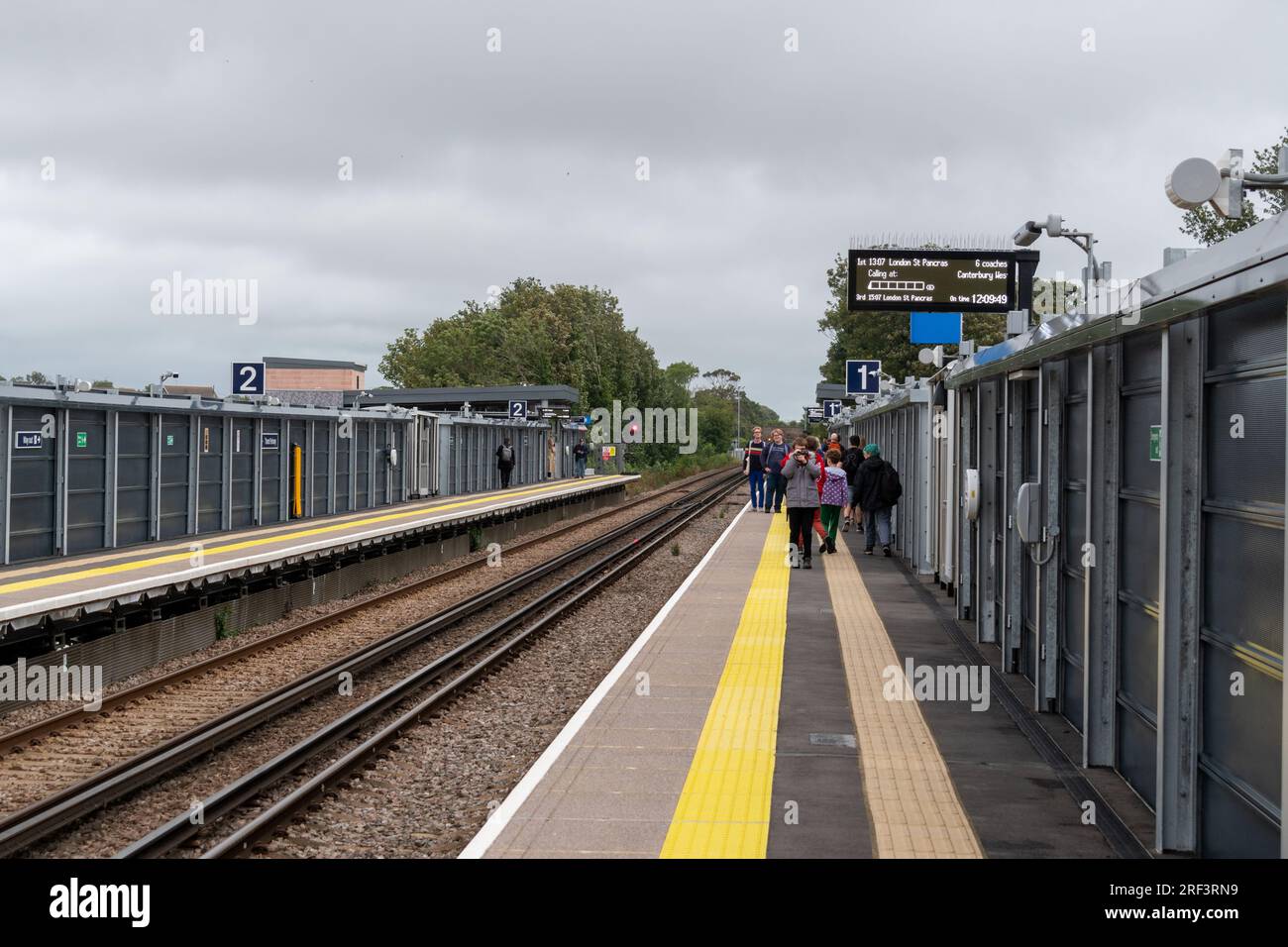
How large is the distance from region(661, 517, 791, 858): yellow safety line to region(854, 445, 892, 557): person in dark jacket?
24.0 ft

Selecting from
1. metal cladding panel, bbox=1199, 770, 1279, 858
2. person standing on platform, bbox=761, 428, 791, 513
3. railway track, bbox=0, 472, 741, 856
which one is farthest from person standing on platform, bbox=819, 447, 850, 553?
metal cladding panel, bbox=1199, 770, 1279, 858

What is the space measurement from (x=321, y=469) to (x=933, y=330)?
1262cm

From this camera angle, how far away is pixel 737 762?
7.65m

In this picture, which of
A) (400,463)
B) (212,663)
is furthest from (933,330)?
(400,463)

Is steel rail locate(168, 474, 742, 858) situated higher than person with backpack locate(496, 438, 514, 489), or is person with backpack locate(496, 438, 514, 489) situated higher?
person with backpack locate(496, 438, 514, 489)

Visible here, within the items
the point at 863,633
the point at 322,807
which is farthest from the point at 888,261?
the point at 322,807

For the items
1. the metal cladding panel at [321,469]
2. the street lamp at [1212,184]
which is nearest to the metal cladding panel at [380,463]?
the metal cladding panel at [321,469]

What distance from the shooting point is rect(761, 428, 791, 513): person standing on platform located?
27734 millimetres

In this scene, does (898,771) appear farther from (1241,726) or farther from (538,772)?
(1241,726)

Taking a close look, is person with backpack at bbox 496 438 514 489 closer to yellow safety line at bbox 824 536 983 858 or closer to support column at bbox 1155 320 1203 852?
yellow safety line at bbox 824 536 983 858

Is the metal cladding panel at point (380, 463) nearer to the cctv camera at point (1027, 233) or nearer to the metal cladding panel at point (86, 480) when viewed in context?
the metal cladding panel at point (86, 480)

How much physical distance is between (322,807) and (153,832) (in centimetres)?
116

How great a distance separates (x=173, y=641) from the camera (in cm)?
1385
